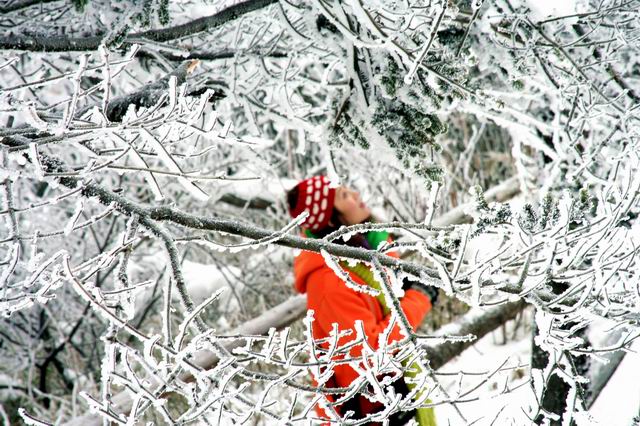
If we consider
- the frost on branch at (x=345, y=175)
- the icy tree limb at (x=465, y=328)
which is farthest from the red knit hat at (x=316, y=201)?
the icy tree limb at (x=465, y=328)

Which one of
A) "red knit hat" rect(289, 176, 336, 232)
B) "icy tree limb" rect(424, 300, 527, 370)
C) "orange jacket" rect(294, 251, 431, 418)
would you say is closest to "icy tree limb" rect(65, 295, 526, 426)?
"icy tree limb" rect(424, 300, 527, 370)

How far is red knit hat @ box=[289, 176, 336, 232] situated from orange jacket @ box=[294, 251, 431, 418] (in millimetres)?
199

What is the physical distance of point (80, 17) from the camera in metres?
2.33

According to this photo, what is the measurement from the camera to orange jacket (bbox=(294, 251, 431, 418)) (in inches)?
112

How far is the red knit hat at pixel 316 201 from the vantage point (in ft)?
10.1

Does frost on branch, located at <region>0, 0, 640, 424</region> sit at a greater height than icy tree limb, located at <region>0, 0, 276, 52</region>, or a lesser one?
lesser

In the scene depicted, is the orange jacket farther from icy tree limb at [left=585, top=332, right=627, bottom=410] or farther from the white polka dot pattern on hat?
icy tree limb at [left=585, top=332, right=627, bottom=410]

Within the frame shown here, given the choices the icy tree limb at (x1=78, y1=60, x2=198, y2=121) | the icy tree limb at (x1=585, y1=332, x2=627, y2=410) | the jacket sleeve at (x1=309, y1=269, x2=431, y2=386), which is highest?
the icy tree limb at (x1=78, y1=60, x2=198, y2=121)

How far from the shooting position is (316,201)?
307cm

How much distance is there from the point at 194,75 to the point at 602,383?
286cm

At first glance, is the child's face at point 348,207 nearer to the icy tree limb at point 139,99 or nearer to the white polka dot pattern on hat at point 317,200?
the white polka dot pattern on hat at point 317,200

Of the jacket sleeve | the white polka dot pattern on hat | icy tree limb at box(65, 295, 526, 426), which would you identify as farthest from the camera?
icy tree limb at box(65, 295, 526, 426)

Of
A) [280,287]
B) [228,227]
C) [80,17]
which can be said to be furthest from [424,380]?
[280,287]

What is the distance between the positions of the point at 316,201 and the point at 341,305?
1.88 feet
